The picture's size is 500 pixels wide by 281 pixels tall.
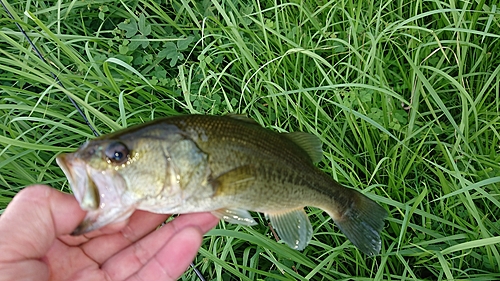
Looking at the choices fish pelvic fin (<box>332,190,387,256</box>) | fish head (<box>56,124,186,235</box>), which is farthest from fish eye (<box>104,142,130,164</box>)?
fish pelvic fin (<box>332,190,387,256</box>)

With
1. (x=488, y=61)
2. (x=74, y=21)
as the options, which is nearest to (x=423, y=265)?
(x=488, y=61)

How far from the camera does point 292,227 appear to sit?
1981 millimetres

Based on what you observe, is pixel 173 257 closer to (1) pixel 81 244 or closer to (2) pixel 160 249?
(2) pixel 160 249

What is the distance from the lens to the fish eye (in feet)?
5.28

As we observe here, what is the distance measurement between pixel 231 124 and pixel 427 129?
144cm

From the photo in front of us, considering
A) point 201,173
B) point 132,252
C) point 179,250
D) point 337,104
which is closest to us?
point 201,173

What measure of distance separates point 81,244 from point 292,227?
932mm

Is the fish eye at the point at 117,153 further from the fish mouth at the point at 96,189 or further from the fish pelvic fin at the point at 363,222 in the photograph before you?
the fish pelvic fin at the point at 363,222

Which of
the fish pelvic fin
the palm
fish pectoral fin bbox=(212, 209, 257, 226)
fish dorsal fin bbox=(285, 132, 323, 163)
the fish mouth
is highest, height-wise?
the fish mouth

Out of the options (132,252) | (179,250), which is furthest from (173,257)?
(132,252)

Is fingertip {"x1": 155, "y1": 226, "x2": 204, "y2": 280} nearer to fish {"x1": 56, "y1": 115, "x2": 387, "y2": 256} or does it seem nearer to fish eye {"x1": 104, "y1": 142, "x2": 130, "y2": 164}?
fish {"x1": 56, "y1": 115, "x2": 387, "y2": 256}

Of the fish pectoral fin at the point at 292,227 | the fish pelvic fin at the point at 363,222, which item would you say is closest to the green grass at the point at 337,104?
the fish pelvic fin at the point at 363,222

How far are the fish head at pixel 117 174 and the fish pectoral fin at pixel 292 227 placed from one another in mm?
534

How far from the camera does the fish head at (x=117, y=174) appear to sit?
62.7 inches
